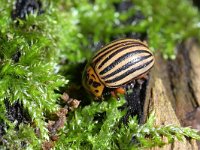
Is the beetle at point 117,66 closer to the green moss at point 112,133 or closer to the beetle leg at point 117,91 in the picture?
the beetle leg at point 117,91

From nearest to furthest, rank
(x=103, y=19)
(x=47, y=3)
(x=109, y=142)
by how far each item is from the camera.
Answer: (x=109, y=142) < (x=47, y=3) < (x=103, y=19)

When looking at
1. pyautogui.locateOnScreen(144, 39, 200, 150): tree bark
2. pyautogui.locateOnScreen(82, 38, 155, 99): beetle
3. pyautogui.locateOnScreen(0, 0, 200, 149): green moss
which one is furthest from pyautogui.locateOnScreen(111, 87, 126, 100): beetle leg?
pyautogui.locateOnScreen(144, 39, 200, 150): tree bark

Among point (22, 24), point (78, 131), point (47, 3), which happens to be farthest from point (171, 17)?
point (78, 131)

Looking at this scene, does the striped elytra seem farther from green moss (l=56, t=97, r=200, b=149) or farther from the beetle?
green moss (l=56, t=97, r=200, b=149)

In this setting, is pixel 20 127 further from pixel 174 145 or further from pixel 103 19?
pixel 103 19

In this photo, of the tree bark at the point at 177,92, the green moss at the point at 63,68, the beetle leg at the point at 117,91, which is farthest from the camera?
the beetle leg at the point at 117,91

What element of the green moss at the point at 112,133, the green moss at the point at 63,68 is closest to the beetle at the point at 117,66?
the green moss at the point at 63,68
